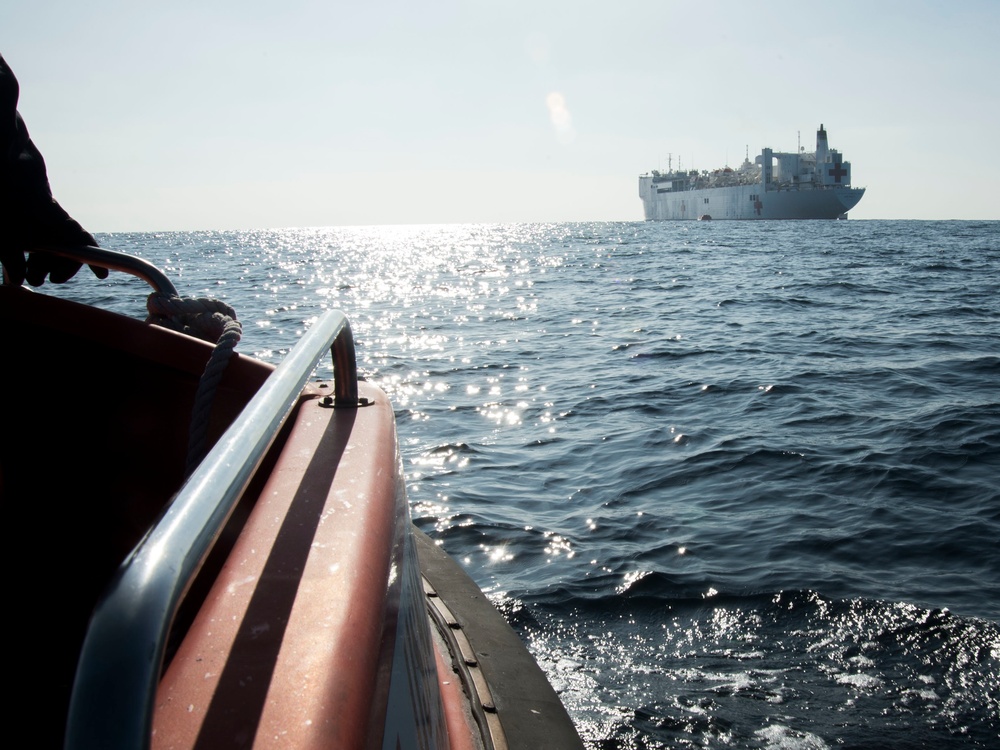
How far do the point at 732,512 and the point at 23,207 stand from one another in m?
3.39

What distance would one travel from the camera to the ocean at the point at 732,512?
2.49m

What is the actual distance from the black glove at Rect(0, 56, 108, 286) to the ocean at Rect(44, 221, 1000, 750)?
1894 millimetres

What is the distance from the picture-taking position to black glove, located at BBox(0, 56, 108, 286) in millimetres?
1426

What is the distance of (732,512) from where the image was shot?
4047mm

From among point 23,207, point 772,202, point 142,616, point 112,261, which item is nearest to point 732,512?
point 112,261

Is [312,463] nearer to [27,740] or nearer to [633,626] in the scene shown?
[27,740]

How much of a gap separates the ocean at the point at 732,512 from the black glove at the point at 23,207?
6.21ft

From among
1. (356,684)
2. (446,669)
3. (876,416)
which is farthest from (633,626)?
(876,416)

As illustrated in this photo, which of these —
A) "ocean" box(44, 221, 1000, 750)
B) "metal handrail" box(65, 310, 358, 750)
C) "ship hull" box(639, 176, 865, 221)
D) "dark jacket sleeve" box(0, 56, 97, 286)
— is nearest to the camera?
"metal handrail" box(65, 310, 358, 750)

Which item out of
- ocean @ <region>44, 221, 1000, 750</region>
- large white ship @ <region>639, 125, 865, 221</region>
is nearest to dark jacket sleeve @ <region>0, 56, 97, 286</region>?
ocean @ <region>44, 221, 1000, 750</region>

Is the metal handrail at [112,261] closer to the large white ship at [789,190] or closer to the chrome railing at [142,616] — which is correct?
the chrome railing at [142,616]

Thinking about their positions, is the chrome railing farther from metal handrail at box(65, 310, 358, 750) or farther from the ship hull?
the ship hull

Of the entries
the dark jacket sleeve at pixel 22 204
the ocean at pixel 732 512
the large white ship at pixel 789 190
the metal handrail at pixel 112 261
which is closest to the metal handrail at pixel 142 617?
the dark jacket sleeve at pixel 22 204

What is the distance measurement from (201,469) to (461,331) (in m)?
10.4
